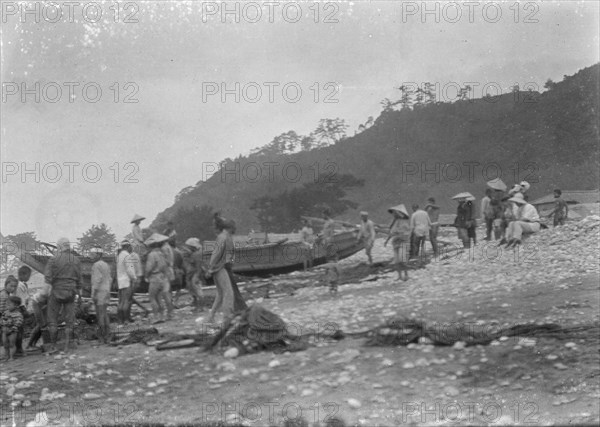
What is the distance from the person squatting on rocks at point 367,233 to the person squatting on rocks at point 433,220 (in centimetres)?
45

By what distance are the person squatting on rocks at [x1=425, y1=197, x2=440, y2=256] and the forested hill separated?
55mm

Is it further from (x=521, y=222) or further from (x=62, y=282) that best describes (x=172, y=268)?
(x=521, y=222)

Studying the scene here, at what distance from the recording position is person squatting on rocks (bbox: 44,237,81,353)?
4902 millimetres

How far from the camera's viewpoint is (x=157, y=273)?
4898 mm

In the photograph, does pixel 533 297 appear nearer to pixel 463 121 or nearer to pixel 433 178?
pixel 433 178

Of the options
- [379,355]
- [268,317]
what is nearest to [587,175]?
[379,355]

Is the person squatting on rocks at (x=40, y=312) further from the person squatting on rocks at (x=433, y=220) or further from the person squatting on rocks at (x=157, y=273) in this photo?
the person squatting on rocks at (x=433, y=220)

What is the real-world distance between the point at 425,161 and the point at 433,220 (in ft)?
1.50

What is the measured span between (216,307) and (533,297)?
7.61ft

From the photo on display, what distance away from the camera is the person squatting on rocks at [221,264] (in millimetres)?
4645

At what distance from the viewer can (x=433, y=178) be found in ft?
15.4

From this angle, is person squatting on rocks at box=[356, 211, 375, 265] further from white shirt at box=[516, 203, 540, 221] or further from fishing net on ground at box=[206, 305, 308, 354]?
white shirt at box=[516, 203, 540, 221]

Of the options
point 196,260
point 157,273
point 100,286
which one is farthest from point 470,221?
point 100,286

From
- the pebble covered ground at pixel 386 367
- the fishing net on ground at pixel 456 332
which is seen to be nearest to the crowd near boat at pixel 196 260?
the pebble covered ground at pixel 386 367
